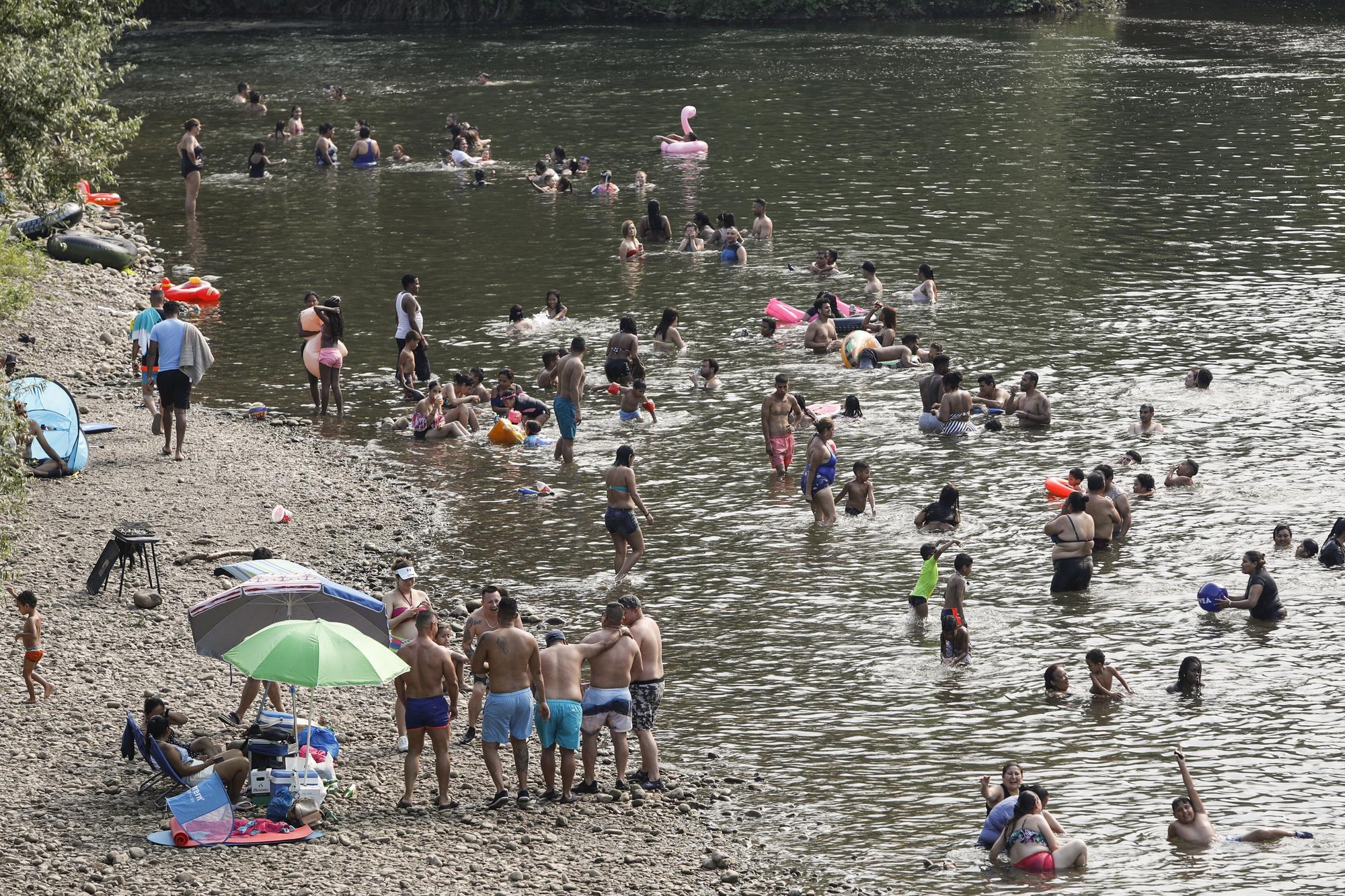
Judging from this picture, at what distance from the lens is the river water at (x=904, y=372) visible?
16.9 metres

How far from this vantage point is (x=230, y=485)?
24.0m

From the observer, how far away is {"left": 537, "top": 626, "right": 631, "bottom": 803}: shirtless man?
1562 cm

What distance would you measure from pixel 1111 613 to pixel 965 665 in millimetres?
2543

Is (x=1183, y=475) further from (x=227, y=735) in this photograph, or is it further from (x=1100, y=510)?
(x=227, y=735)

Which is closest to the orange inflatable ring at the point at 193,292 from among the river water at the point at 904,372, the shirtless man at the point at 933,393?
the river water at the point at 904,372

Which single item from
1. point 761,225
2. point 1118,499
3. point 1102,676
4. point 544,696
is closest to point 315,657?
point 544,696

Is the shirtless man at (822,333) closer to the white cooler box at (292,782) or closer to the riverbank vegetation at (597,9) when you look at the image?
the white cooler box at (292,782)

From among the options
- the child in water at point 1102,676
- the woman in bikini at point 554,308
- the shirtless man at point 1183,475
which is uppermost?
the woman in bikini at point 554,308

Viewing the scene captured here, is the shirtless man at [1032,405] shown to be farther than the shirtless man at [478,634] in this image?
Yes

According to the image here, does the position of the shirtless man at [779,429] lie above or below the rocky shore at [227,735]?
above

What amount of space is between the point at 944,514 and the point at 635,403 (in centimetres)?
712

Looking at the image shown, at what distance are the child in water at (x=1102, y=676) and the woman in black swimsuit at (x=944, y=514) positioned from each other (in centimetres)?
482

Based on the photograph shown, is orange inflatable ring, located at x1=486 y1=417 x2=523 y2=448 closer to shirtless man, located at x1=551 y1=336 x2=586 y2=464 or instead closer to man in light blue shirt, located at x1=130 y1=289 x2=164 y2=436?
shirtless man, located at x1=551 y1=336 x2=586 y2=464

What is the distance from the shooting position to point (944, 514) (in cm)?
2262
